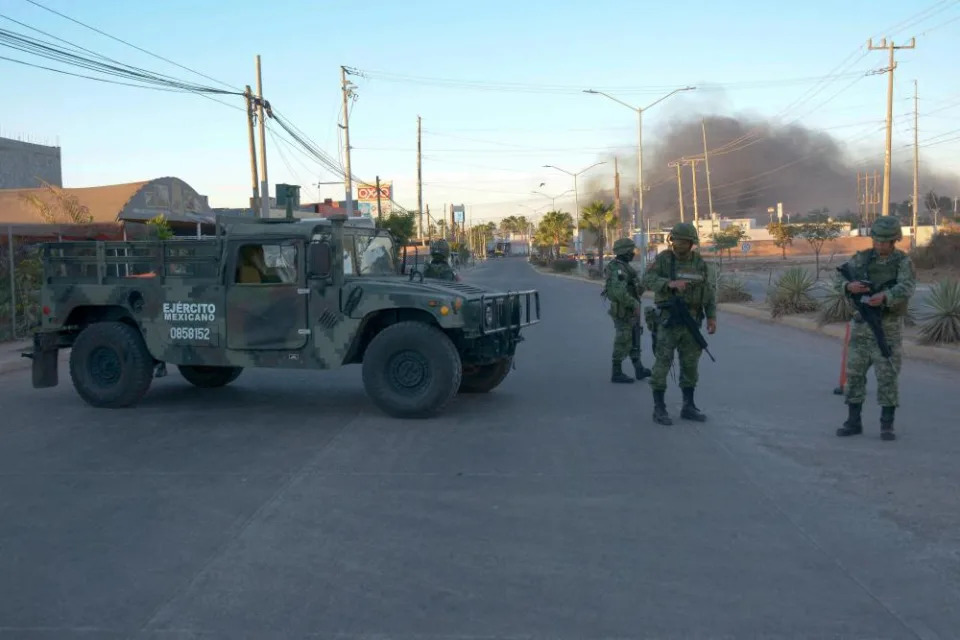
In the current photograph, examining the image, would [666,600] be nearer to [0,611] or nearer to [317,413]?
[0,611]

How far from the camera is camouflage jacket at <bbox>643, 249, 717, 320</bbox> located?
8297 millimetres

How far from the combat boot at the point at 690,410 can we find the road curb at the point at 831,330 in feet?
18.6

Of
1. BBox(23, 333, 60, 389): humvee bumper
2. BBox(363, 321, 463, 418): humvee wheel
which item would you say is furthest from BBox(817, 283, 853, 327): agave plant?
BBox(23, 333, 60, 389): humvee bumper

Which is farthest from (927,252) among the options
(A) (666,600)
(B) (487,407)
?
(A) (666,600)

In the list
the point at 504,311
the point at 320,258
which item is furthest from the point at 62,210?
the point at 504,311

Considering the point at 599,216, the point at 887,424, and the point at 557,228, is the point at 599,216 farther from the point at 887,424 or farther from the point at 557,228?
the point at 887,424

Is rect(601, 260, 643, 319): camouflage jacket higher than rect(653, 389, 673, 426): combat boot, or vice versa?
rect(601, 260, 643, 319): camouflage jacket

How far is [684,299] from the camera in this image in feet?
27.4

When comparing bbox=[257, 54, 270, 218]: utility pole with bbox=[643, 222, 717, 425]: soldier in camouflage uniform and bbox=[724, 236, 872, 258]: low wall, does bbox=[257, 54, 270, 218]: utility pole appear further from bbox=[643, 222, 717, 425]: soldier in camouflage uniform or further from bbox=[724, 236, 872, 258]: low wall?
bbox=[724, 236, 872, 258]: low wall

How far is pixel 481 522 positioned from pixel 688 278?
3.64 m

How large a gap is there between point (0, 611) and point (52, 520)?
1501 mm

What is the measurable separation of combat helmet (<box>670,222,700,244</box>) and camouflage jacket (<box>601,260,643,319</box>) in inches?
98.2

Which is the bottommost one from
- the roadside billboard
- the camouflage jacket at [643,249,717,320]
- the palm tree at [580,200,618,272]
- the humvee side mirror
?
the camouflage jacket at [643,249,717,320]

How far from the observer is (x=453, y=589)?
452 cm
